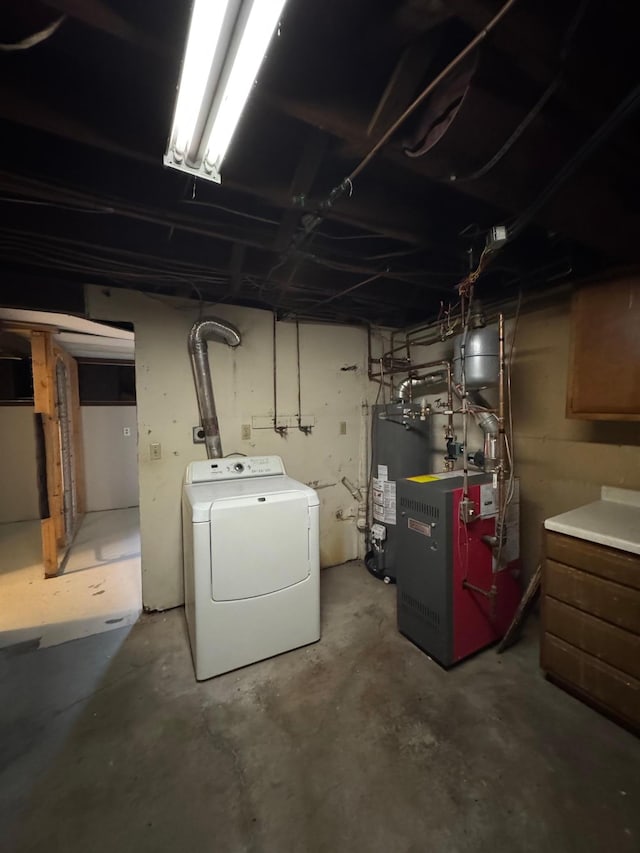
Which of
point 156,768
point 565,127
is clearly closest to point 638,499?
point 565,127

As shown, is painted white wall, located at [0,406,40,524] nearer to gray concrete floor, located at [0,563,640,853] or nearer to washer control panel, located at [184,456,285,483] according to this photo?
gray concrete floor, located at [0,563,640,853]

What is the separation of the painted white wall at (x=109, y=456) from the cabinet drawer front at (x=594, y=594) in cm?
523

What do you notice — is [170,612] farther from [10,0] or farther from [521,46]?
[521,46]

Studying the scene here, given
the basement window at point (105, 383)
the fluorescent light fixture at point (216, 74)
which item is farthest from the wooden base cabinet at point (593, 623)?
the basement window at point (105, 383)

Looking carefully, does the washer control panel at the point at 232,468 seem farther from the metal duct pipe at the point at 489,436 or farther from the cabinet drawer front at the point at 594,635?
the cabinet drawer front at the point at 594,635

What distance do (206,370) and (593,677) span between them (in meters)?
2.81

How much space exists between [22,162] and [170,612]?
105 inches

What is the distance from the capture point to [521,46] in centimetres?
77

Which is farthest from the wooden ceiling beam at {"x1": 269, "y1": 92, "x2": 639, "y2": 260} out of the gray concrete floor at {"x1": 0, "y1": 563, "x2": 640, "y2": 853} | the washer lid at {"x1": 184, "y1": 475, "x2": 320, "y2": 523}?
the gray concrete floor at {"x1": 0, "y1": 563, "x2": 640, "y2": 853}

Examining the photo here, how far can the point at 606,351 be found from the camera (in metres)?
1.71

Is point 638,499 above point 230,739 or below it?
above

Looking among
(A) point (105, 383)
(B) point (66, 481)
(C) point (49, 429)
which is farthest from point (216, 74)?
(A) point (105, 383)

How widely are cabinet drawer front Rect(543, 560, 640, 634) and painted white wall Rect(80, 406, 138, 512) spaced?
17.1ft

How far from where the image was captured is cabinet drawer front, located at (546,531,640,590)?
141cm
